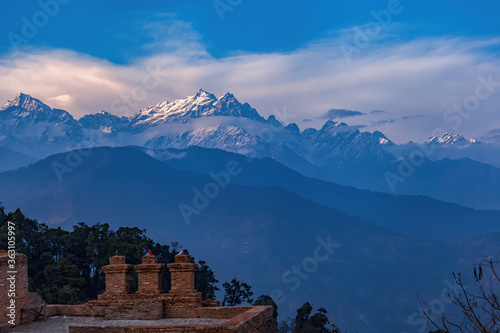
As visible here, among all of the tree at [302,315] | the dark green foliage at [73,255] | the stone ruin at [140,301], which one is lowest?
the tree at [302,315]

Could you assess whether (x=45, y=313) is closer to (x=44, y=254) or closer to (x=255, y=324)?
(x=255, y=324)

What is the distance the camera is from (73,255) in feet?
231

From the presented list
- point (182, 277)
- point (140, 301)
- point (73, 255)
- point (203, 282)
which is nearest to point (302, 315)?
point (203, 282)

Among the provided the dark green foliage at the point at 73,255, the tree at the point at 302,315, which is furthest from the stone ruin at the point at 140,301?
the tree at the point at 302,315

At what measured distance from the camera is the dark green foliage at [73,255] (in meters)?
62.4

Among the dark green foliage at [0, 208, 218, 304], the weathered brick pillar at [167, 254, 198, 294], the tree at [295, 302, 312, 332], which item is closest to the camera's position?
the weathered brick pillar at [167, 254, 198, 294]

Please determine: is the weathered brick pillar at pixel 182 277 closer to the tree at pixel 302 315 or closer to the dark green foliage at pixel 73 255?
the dark green foliage at pixel 73 255

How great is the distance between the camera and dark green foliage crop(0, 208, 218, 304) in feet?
205

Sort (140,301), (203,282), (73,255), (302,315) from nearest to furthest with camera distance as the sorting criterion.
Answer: (140,301), (73,255), (203,282), (302,315)

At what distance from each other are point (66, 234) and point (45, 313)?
57.5 meters

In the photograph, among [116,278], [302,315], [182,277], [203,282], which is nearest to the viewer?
[182,277]

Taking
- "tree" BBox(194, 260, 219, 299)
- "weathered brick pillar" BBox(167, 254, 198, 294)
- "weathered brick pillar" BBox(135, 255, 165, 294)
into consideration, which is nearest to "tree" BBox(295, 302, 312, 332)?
"tree" BBox(194, 260, 219, 299)

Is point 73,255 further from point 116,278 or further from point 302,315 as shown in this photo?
point 116,278

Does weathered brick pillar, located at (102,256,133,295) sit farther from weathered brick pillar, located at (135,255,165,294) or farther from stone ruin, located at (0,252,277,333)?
weathered brick pillar, located at (135,255,165,294)
